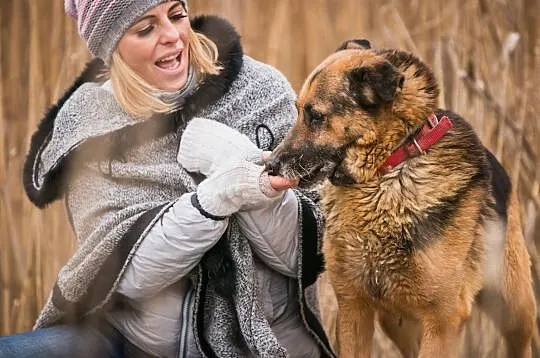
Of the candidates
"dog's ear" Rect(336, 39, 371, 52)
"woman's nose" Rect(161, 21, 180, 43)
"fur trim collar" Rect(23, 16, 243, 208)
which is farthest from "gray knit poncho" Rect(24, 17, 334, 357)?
"dog's ear" Rect(336, 39, 371, 52)

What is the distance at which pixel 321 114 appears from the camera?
9.94 ft

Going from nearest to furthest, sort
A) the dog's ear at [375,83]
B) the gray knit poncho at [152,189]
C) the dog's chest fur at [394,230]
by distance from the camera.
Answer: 1. the dog's ear at [375,83]
2. the dog's chest fur at [394,230]
3. the gray knit poncho at [152,189]

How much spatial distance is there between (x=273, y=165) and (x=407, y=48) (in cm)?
127

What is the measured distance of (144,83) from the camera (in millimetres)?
3400

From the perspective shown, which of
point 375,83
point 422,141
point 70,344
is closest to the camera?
point 375,83

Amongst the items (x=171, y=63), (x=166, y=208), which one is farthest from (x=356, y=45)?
(x=166, y=208)

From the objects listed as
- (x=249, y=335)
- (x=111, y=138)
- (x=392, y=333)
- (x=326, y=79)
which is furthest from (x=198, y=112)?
(x=392, y=333)

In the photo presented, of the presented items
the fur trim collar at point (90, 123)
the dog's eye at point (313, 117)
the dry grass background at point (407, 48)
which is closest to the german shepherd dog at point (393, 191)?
the dog's eye at point (313, 117)

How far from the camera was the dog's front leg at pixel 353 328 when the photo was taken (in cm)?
321

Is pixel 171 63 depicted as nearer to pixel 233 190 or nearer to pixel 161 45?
pixel 161 45

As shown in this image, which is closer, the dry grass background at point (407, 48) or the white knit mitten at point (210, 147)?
the white knit mitten at point (210, 147)

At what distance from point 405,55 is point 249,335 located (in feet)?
3.13

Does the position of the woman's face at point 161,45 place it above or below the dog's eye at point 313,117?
above

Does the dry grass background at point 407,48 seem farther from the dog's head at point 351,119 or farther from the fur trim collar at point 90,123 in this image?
the dog's head at point 351,119
